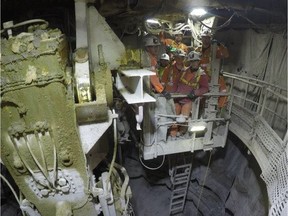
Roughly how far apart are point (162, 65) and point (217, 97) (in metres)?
1.45

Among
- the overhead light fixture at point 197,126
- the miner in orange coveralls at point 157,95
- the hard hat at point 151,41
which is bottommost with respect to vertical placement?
the overhead light fixture at point 197,126

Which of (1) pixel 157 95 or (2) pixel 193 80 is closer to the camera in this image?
(1) pixel 157 95

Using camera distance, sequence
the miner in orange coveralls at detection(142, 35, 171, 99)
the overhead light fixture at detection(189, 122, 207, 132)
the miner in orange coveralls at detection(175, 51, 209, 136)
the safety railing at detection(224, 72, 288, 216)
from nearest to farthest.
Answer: the safety railing at detection(224, 72, 288, 216) < the miner in orange coveralls at detection(142, 35, 171, 99) < the miner in orange coveralls at detection(175, 51, 209, 136) < the overhead light fixture at detection(189, 122, 207, 132)

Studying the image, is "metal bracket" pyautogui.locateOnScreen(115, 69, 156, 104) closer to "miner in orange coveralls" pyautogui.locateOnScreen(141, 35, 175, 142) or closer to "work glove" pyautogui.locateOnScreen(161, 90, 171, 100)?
"miner in orange coveralls" pyautogui.locateOnScreen(141, 35, 175, 142)

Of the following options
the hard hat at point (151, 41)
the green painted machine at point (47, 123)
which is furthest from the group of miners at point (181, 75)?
the green painted machine at point (47, 123)

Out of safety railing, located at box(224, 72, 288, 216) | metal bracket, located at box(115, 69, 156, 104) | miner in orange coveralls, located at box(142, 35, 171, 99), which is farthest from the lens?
miner in orange coveralls, located at box(142, 35, 171, 99)

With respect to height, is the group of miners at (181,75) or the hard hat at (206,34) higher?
the hard hat at (206,34)

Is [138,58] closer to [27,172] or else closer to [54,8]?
[27,172]

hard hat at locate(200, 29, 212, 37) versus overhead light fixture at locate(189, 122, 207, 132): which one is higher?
hard hat at locate(200, 29, 212, 37)

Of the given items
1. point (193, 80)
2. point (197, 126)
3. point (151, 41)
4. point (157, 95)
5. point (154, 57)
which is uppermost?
point (151, 41)

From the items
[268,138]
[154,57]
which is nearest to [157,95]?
[154,57]

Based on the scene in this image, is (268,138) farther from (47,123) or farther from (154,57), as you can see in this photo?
(47,123)

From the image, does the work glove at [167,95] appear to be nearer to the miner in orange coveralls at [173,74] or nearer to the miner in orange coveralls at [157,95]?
the miner in orange coveralls at [157,95]

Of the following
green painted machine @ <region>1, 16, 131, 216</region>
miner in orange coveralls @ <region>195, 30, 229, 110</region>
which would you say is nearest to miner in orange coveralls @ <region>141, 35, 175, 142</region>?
miner in orange coveralls @ <region>195, 30, 229, 110</region>
